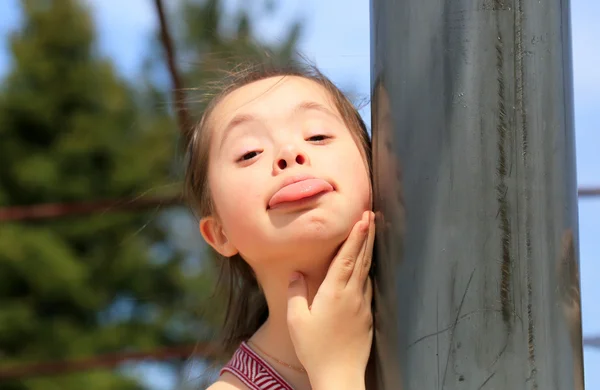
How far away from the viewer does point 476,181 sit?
2.02ft

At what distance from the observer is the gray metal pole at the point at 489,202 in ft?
2.00

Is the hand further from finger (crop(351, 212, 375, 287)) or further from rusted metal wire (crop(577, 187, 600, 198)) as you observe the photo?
rusted metal wire (crop(577, 187, 600, 198))

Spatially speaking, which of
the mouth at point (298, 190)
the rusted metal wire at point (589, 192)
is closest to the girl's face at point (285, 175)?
the mouth at point (298, 190)

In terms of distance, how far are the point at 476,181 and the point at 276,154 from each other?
7.9 inches

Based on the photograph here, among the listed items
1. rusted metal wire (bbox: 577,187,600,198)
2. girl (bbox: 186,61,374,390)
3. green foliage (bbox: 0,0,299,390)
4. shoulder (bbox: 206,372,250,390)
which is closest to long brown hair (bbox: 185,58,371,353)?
girl (bbox: 186,61,374,390)

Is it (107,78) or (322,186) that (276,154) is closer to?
(322,186)

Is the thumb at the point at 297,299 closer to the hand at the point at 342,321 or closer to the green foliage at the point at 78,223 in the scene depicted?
the hand at the point at 342,321

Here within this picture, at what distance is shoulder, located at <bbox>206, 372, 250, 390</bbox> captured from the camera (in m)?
0.82

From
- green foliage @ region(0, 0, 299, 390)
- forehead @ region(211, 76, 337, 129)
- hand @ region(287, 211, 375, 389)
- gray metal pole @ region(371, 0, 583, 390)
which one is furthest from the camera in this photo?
green foliage @ region(0, 0, 299, 390)

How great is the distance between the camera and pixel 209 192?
868 millimetres

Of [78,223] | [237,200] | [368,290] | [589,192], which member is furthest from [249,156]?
[78,223]

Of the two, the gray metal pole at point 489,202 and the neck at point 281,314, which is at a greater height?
the gray metal pole at point 489,202

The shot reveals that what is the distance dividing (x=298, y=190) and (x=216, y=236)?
0.17 meters

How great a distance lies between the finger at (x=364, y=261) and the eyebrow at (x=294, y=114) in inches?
5.0
